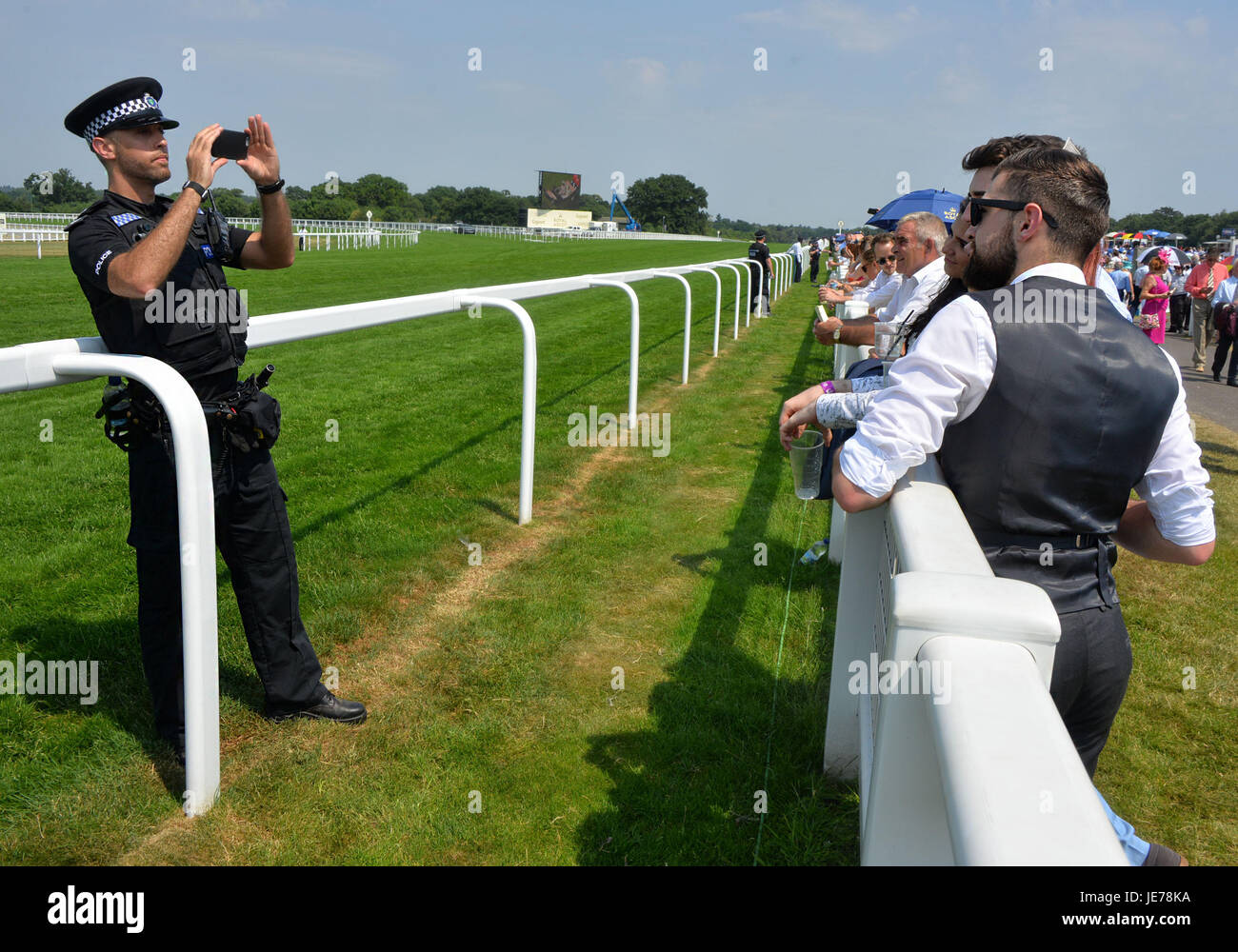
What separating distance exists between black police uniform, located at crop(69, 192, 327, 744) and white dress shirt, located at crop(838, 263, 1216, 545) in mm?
1815

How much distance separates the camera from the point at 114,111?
8.23 ft

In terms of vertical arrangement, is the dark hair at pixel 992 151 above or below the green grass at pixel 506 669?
above

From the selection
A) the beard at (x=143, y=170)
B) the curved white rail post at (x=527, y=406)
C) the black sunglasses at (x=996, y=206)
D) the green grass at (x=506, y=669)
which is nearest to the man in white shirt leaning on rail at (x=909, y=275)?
the green grass at (x=506, y=669)

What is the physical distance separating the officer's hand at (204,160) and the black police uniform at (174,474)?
3.8 inches

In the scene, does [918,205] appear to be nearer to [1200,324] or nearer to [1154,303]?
[1154,303]

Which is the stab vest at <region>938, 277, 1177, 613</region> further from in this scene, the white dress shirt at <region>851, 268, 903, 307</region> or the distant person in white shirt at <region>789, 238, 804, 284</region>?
the distant person in white shirt at <region>789, 238, 804, 284</region>

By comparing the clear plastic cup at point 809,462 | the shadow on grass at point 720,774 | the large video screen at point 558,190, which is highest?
the large video screen at point 558,190

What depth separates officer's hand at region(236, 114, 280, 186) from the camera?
2.83m

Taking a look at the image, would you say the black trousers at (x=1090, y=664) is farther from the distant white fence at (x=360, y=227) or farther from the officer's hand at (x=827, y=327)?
the distant white fence at (x=360, y=227)

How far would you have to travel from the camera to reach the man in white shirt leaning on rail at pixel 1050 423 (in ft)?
5.59

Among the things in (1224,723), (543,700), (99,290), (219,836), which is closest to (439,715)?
(543,700)

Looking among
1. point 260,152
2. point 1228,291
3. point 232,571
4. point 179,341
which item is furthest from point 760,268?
point 179,341

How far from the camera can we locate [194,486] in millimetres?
2260

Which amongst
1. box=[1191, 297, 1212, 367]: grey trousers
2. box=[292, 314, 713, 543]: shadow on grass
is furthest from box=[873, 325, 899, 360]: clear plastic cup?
box=[1191, 297, 1212, 367]: grey trousers
